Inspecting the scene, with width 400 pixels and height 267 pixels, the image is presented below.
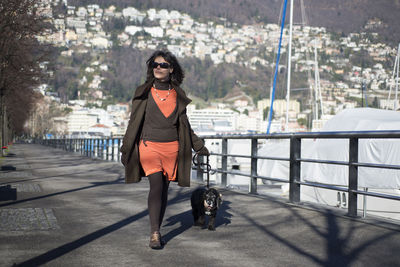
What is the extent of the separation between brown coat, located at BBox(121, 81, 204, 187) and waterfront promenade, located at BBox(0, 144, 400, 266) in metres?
0.65

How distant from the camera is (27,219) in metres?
6.68

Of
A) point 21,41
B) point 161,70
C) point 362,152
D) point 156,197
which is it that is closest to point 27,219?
point 156,197

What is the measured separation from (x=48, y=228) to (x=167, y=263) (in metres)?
2.02

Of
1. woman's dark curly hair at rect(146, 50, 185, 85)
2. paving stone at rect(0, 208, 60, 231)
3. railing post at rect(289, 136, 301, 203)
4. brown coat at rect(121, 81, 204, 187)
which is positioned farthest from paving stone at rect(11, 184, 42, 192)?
woman's dark curly hair at rect(146, 50, 185, 85)

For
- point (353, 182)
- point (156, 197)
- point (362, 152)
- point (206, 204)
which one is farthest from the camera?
point (362, 152)

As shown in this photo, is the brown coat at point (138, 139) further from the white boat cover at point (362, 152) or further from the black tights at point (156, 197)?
the white boat cover at point (362, 152)

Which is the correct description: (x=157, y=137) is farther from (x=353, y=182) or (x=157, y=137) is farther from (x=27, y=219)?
(x=353, y=182)

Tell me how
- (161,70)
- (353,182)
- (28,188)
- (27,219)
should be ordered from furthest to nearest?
(28,188) → (353,182) → (27,219) → (161,70)

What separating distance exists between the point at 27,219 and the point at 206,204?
2.12m

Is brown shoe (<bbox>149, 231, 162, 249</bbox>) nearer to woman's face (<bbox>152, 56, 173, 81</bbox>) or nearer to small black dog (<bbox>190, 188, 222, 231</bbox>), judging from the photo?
small black dog (<bbox>190, 188, 222, 231</bbox>)

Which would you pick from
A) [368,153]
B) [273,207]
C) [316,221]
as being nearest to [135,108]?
[316,221]

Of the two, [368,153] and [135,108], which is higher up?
[135,108]

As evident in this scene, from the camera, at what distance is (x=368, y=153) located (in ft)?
45.0

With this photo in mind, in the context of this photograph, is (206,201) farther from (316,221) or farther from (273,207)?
→ (273,207)
